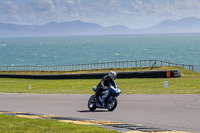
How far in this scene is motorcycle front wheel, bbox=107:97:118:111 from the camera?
590 inches

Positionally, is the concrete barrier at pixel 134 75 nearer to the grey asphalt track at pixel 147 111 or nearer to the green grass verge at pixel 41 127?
the grey asphalt track at pixel 147 111

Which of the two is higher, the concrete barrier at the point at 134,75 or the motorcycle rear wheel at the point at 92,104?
the motorcycle rear wheel at the point at 92,104

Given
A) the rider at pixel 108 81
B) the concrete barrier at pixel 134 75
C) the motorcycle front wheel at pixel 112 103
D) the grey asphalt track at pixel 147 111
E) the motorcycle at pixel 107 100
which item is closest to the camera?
the grey asphalt track at pixel 147 111

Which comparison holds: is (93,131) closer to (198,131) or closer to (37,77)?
(198,131)

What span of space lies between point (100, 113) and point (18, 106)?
5917 mm

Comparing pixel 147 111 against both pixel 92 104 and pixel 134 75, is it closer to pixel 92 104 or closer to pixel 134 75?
pixel 92 104

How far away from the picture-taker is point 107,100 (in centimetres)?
1531

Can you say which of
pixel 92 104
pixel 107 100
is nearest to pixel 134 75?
pixel 92 104

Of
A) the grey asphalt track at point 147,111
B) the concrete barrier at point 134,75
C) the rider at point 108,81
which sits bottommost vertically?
the concrete barrier at point 134,75

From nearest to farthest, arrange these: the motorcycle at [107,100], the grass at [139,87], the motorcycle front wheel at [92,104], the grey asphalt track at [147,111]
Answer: the grey asphalt track at [147,111]
the motorcycle at [107,100]
the motorcycle front wheel at [92,104]
the grass at [139,87]

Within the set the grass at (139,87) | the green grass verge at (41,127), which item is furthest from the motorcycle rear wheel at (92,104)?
the grass at (139,87)

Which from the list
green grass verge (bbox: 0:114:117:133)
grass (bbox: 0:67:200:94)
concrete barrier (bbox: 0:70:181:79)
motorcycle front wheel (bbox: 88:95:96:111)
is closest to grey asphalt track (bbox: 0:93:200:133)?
motorcycle front wheel (bbox: 88:95:96:111)

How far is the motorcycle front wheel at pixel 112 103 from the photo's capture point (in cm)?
1499

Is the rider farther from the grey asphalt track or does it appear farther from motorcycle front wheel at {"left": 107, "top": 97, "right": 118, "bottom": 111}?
the grey asphalt track
